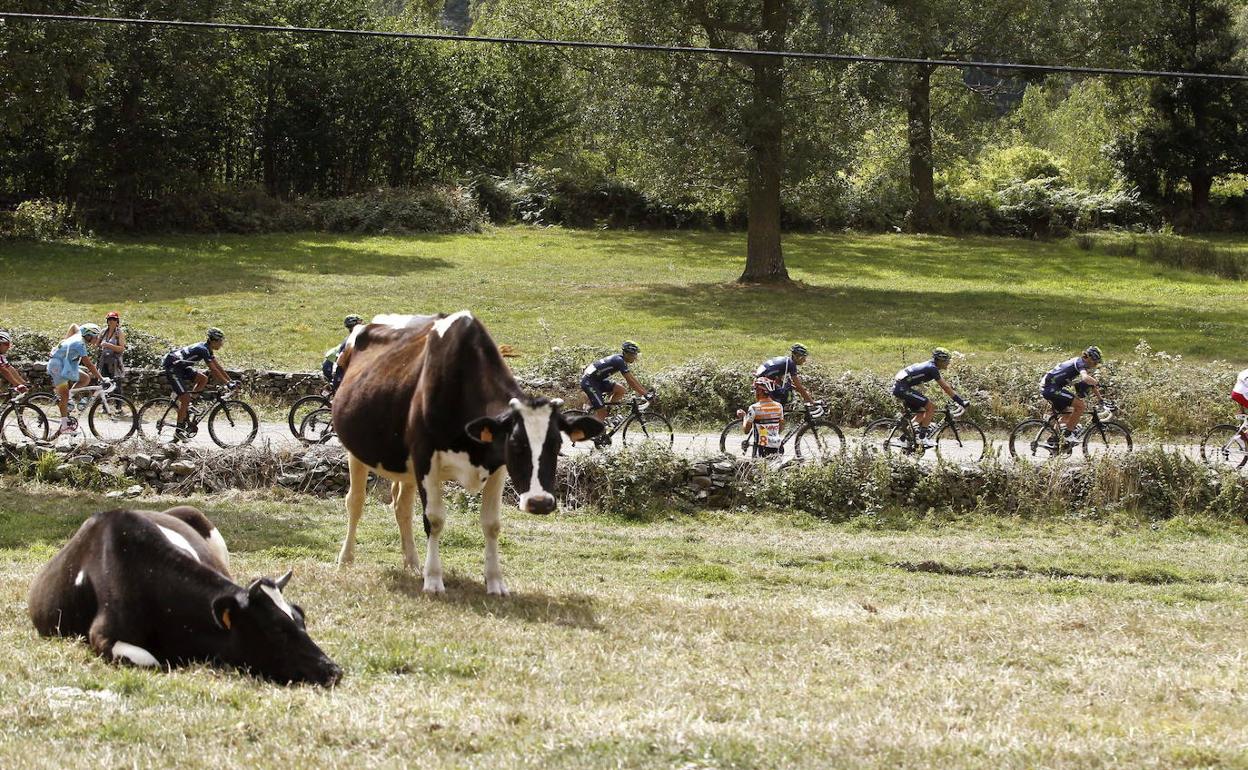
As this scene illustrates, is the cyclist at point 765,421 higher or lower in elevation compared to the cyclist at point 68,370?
lower

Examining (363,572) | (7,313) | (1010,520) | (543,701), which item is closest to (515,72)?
(7,313)

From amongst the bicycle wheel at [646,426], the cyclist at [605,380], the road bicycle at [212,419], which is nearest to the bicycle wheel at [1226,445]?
the bicycle wheel at [646,426]

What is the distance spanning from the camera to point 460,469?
1252 cm

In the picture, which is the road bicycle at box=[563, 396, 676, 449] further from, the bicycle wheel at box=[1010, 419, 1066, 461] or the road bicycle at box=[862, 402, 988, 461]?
the bicycle wheel at box=[1010, 419, 1066, 461]

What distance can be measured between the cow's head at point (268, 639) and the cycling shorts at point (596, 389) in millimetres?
15157

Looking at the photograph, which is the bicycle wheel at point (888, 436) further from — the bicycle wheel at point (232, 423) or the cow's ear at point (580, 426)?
the cow's ear at point (580, 426)

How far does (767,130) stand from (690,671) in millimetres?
30777

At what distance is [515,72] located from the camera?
6519 cm

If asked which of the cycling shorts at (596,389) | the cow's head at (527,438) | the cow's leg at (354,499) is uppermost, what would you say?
the cow's head at (527,438)

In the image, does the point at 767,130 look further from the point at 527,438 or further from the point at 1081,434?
the point at 527,438

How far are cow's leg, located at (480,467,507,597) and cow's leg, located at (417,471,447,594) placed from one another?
1.24 feet

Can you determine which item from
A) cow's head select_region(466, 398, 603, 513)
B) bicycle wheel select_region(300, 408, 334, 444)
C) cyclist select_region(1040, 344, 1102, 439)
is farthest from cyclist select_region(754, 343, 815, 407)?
cow's head select_region(466, 398, 603, 513)

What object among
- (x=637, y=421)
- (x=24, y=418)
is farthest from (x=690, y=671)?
(x=24, y=418)

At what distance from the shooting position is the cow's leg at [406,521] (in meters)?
13.7
